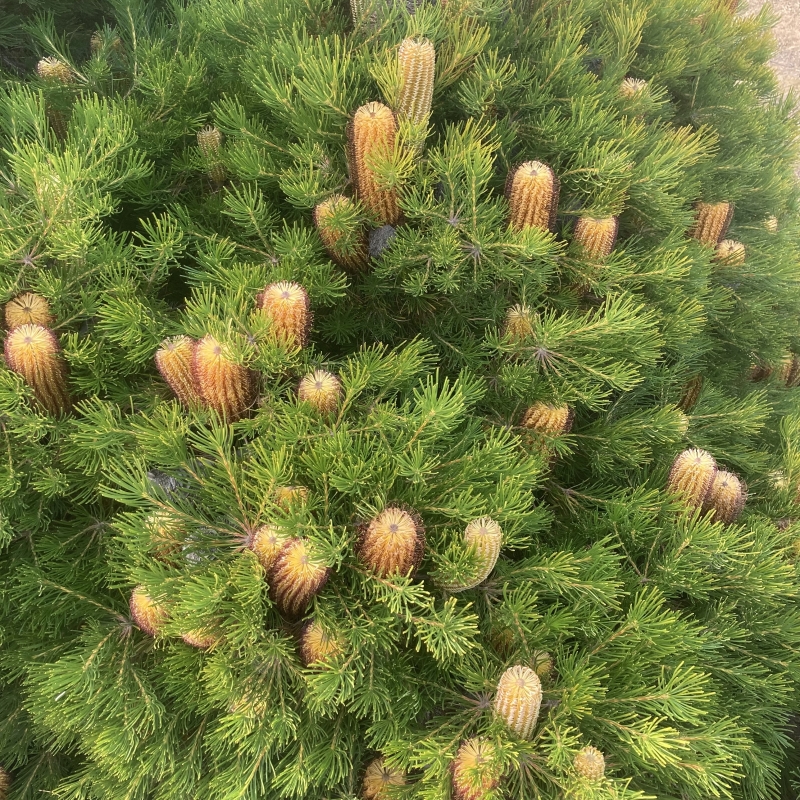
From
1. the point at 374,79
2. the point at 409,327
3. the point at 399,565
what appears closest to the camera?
the point at 399,565

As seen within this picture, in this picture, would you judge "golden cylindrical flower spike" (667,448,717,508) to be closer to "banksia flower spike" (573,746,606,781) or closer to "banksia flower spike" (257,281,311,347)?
"banksia flower spike" (573,746,606,781)

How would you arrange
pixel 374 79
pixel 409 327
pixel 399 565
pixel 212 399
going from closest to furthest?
pixel 399 565, pixel 212 399, pixel 374 79, pixel 409 327

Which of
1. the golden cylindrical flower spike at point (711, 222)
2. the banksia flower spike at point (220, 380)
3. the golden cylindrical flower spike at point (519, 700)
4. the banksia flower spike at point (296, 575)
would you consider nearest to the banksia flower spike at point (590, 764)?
the golden cylindrical flower spike at point (519, 700)

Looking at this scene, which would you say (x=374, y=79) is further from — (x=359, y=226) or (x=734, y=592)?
(x=734, y=592)

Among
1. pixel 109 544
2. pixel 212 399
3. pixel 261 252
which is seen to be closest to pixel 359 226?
pixel 261 252

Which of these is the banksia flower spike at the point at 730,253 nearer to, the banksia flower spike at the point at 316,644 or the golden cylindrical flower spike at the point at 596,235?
the golden cylindrical flower spike at the point at 596,235

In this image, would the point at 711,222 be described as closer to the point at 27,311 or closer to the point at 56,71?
the point at 27,311
